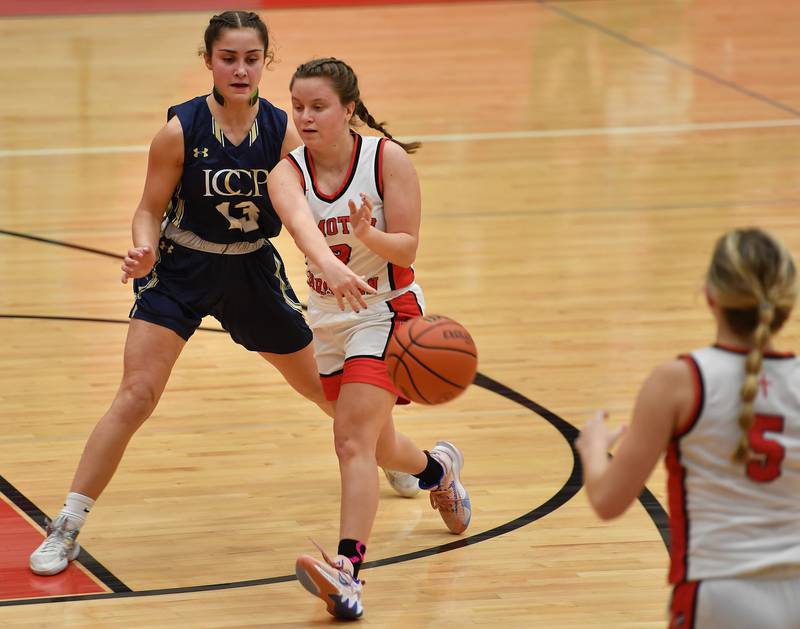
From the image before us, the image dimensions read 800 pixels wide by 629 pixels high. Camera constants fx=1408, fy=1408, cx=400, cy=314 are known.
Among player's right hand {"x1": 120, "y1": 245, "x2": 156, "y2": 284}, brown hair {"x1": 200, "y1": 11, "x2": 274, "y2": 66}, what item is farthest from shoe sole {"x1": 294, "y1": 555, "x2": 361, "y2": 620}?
brown hair {"x1": 200, "y1": 11, "x2": 274, "y2": 66}

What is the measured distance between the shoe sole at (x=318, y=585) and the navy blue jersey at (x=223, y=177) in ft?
3.95

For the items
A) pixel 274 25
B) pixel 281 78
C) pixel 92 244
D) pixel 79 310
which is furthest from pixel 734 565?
pixel 274 25

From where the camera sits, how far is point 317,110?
13.7ft

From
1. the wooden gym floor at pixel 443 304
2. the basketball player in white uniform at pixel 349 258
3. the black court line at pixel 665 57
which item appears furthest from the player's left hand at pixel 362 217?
the black court line at pixel 665 57

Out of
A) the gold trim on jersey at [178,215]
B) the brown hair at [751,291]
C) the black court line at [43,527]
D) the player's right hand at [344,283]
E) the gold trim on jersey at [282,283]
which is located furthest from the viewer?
the gold trim on jersey at [282,283]

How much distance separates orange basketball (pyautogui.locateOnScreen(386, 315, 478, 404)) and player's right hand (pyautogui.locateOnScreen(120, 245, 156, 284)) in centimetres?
88

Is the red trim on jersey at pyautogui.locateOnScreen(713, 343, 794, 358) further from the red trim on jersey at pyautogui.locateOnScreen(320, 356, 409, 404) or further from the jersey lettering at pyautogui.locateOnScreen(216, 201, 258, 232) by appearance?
the jersey lettering at pyautogui.locateOnScreen(216, 201, 258, 232)

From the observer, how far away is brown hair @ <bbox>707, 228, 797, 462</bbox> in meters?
2.67

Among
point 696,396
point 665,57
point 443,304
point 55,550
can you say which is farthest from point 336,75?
point 665,57

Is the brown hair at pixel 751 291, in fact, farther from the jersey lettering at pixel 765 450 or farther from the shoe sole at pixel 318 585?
the shoe sole at pixel 318 585

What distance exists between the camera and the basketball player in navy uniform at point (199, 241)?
14.8 ft

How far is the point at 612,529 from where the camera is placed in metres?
4.81

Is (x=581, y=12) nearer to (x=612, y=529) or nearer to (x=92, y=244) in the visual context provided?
(x=92, y=244)

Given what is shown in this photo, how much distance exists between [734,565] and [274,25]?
522 inches
